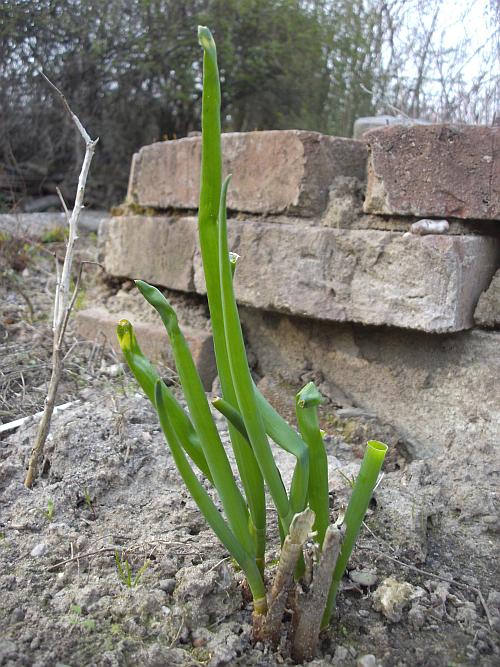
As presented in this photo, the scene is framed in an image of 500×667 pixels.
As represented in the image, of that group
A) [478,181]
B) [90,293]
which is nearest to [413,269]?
[478,181]

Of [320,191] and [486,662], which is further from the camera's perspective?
[320,191]

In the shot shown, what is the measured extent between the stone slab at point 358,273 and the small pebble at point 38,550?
1.08m

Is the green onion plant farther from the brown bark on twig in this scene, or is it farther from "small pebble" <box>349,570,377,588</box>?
"small pebble" <box>349,570,377,588</box>

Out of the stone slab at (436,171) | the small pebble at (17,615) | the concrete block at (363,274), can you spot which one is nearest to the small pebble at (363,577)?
the small pebble at (17,615)

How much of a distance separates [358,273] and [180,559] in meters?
1.04

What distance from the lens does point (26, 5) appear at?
13.6 ft

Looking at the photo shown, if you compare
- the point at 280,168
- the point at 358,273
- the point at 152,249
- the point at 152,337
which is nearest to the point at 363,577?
the point at 358,273

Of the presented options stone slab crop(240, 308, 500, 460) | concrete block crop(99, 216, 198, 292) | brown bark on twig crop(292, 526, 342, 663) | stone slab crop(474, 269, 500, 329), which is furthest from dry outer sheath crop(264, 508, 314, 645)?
concrete block crop(99, 216, 198, 292)

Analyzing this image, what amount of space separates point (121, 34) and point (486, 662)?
6.33 metres

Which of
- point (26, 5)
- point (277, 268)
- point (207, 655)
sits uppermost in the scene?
point (26, 5)

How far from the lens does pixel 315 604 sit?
112 cm

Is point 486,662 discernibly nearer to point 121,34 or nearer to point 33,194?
point 33,194

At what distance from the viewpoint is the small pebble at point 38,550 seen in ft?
4.73

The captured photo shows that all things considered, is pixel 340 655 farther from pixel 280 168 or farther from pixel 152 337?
pixel 152 337
